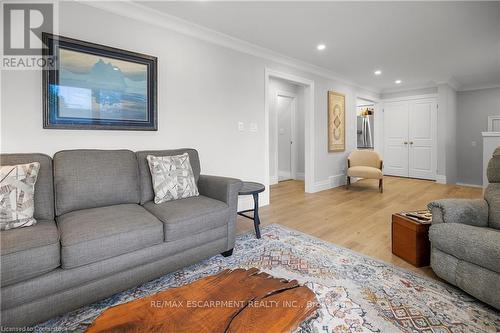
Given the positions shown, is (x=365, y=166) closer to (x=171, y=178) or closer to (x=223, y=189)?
(x=223, y=189)

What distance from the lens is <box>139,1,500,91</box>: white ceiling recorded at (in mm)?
2688

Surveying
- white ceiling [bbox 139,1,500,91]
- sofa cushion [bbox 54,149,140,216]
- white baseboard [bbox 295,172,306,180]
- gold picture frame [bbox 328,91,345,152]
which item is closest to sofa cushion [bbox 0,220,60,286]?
sofa cushion [bbox 54,149,140,216]

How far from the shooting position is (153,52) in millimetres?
2807

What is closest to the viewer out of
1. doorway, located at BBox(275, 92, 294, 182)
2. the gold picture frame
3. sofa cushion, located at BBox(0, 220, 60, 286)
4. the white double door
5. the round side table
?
sofa cushion, located at BBox(0, 220, 60, 286)

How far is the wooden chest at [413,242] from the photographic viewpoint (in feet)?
6.90

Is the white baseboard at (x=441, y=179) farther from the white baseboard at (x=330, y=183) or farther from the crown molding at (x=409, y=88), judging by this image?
the white baseboard at (x=330, y=183)

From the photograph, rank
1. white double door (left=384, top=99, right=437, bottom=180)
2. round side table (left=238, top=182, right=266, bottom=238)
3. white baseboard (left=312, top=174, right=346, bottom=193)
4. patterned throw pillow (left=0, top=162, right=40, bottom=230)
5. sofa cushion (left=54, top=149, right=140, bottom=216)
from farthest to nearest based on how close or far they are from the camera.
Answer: white double door (left=384, top=99, right=437, bottom=180), white baseboard (left=312, top=174, right=346, bottom=193), round side table (left=238, top=182, right=266, bottom=238), sofa cushion (left=54, top=149, right=140, bottom=216), patterned throw pillow (left=0, top=162, right=40, bottom=230)

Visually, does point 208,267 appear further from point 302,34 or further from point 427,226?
point 302,34

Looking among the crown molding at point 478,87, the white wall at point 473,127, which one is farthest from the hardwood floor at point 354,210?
the crown molding at point 478,87

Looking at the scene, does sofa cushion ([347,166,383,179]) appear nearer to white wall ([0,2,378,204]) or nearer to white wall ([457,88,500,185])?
white wall ([0,2,378,204])

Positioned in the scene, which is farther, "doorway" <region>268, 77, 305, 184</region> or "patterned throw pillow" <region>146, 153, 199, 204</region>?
"doorway" <region>268, 77, 305, 184</region>

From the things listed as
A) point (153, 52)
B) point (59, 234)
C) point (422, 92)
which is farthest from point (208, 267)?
point (422, 92)

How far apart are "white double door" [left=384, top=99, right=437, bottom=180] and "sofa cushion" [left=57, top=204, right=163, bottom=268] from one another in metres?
7.04

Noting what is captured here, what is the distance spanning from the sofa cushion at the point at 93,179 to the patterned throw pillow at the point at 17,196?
0.22 m
